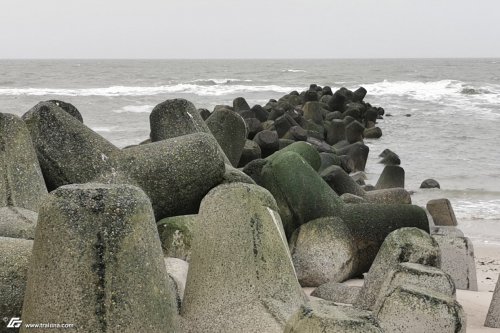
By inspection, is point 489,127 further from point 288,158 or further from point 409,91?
point 409,91

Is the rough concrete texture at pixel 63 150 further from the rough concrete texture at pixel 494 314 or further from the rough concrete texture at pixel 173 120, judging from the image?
the rough concrete texture at pixel 494 314

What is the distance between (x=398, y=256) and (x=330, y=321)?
1432 mm

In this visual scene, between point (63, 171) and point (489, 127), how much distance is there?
16.5m

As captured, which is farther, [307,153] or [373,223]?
[307,153]

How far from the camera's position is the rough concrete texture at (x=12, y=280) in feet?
7.75

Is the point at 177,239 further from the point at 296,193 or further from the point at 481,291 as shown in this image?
the point at 481,291

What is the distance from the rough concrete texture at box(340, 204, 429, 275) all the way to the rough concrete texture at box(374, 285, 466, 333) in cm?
169

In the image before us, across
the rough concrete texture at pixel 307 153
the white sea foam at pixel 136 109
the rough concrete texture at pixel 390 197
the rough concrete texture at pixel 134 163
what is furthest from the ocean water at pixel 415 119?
the rough concrete texture at pixel 134 163

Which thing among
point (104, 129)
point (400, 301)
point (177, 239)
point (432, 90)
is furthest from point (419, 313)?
point (432, 90)

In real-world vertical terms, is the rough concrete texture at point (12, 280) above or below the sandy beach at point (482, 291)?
above

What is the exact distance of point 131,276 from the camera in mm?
2066

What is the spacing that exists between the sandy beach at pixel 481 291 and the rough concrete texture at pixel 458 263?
9 centimetres

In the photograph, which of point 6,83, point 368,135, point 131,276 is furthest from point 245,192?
point 6,83

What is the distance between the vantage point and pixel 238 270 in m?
2.79
